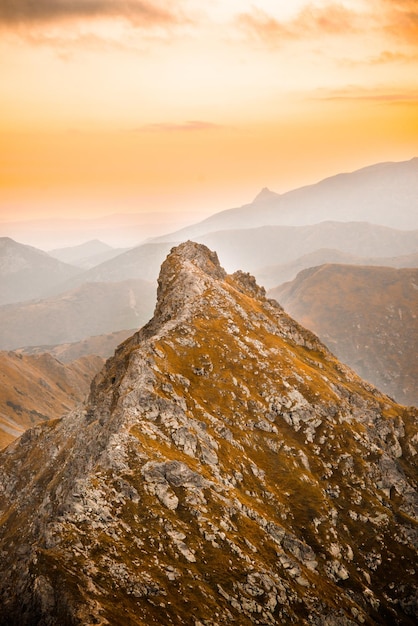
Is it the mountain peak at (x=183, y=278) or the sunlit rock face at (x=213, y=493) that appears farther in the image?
the mountain peak at (x=183, y=278)

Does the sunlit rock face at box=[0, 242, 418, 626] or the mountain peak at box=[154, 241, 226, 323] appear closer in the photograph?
the sunlit rock face at box=[0, 242, 418, 626]

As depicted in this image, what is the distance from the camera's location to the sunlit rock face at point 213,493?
63.2 metres

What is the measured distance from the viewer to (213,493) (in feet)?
288

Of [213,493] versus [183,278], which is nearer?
[213,493]

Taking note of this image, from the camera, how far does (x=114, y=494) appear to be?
253ft

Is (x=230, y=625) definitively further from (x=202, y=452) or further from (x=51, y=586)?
(x=202, y=452)

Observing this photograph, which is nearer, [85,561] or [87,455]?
[85,561]

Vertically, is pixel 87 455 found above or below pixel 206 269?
below

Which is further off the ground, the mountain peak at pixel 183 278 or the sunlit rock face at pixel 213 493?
the mountain peak at pixel 183 278

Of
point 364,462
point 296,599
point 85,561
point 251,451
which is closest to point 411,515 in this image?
point 364,462

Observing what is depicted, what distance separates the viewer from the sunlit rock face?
6325 centimetres

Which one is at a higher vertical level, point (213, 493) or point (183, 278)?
point (183, 278)

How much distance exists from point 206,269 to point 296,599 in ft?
400

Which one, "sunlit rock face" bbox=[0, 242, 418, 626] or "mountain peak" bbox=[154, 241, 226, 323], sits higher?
"mountain peak" bbox=[154, 241, 226, 323]
